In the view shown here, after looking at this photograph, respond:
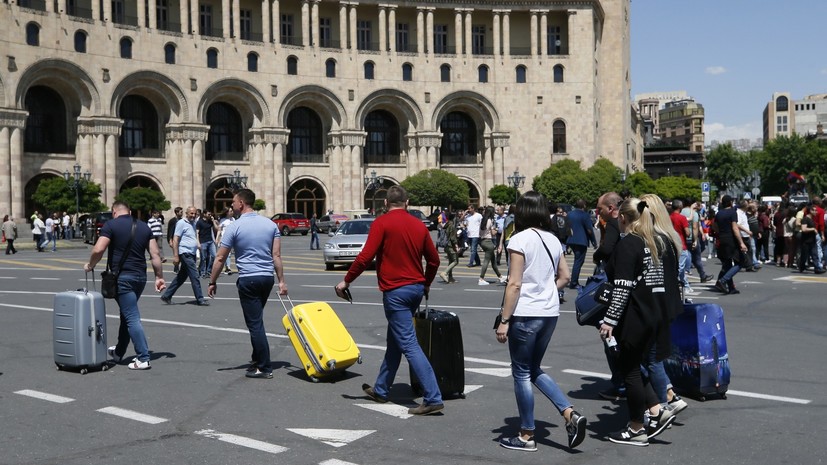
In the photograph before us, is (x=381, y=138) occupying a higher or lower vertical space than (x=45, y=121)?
lower

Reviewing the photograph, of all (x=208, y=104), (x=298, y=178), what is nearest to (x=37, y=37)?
(x=208, y=104)

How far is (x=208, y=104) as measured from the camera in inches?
2346

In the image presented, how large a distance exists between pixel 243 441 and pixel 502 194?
58241 mm

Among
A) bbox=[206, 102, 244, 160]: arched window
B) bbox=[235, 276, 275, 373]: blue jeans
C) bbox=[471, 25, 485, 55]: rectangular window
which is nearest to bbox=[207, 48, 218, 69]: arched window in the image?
bbox=[206, 102, 244, 160]: arched window

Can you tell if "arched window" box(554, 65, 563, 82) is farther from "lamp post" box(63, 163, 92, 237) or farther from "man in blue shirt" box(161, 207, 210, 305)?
"man in blue shirt" box(161, 207, 210, 305)

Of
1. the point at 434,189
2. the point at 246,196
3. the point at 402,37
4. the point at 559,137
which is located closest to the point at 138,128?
the point at 434,189

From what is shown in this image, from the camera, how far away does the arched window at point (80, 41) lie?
176 feet

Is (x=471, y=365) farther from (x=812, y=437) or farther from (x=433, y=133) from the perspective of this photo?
(x=433, y=133)

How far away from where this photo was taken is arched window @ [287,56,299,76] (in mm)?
62594

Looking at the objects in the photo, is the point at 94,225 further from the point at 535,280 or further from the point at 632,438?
the point at 632,438

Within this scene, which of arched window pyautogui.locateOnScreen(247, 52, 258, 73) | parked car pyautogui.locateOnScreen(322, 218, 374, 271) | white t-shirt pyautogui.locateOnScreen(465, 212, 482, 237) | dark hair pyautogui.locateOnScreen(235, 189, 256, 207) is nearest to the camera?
dark hair pyautogui.locateOnScreen(235, 189, 256, 207)

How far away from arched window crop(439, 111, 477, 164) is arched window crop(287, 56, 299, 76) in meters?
12.7

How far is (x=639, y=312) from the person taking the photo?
22.1ft

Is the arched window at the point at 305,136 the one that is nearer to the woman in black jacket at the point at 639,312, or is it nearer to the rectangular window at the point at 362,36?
the rectangular window at the point at 362,36
